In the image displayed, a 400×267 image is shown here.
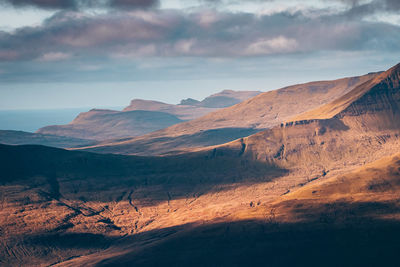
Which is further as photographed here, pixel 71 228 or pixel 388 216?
pixel 71 228

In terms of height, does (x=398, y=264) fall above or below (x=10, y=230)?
below

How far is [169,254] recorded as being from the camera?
148 meters

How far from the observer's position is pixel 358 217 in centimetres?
16225

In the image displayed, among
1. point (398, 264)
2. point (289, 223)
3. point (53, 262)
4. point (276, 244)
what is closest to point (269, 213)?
point (289, 223)

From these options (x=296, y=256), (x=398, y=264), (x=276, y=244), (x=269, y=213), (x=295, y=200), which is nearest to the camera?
(x=398, y=264)

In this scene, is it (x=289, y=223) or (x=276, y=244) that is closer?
(x=276, y=244)

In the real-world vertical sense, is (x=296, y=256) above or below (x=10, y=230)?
below

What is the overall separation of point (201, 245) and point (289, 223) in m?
33.5

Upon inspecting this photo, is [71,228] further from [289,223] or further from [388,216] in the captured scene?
[388,216]

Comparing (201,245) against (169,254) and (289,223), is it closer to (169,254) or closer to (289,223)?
(169,254)

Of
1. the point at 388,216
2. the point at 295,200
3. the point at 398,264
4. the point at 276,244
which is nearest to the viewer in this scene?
the point at 398,264

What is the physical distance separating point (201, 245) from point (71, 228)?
68009 millimetres

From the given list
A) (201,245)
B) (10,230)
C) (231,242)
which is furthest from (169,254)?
(10,230)

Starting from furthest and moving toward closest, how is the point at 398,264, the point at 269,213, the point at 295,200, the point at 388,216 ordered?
1. the point at 295,200
2. the point at 269,213
3. the point at 388,216
4. the point at 398,264
